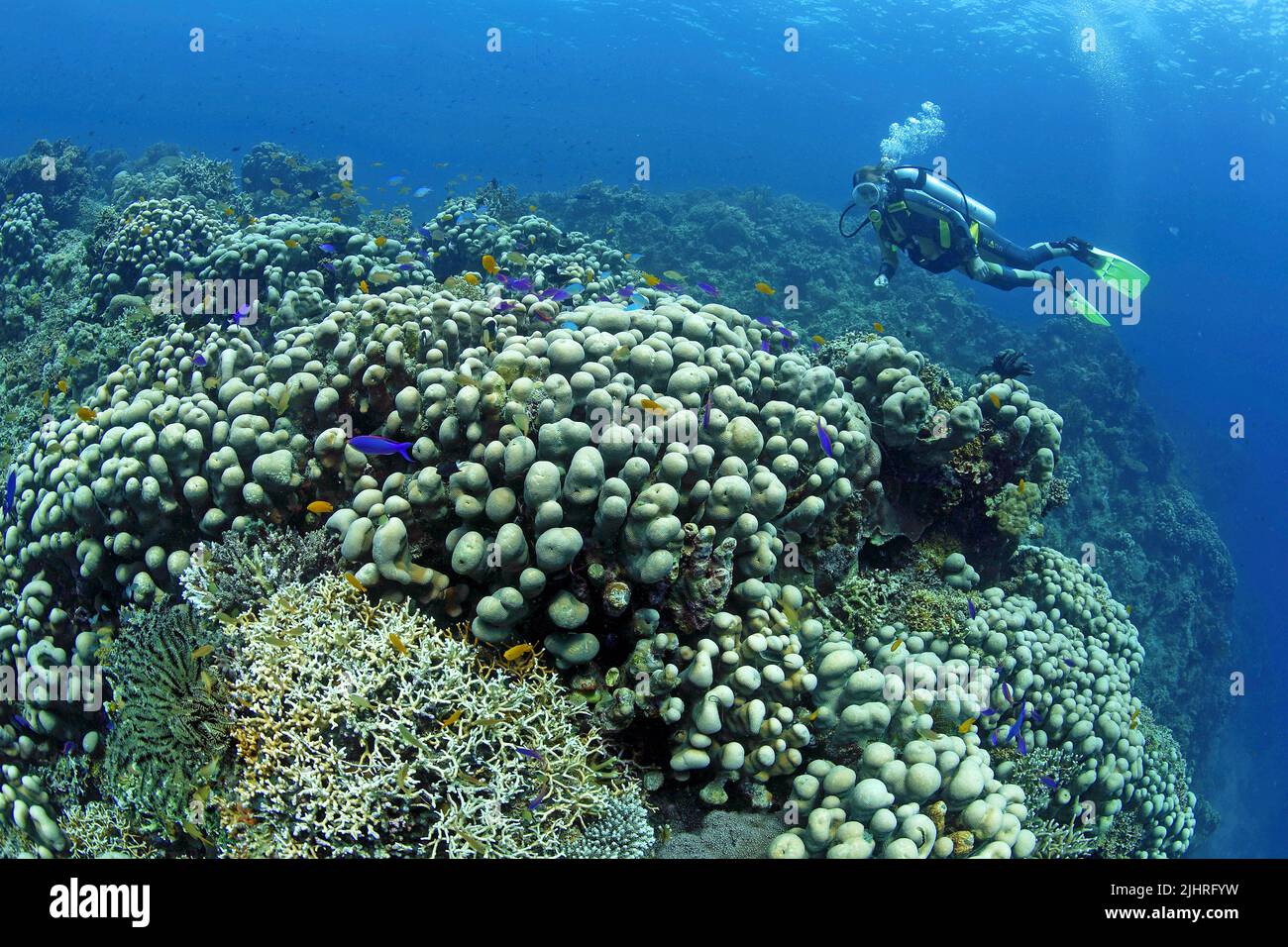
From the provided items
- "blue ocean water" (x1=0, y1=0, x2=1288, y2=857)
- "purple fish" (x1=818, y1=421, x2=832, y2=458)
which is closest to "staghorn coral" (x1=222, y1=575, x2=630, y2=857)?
"purple fish" (x1=818, y1=421, x2=832, y2=458)

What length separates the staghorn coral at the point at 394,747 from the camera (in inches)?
122

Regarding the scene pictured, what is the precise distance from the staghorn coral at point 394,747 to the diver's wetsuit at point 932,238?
383 inches

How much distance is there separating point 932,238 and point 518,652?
10.3 meters

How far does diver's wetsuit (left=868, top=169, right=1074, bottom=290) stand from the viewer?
1023 cm

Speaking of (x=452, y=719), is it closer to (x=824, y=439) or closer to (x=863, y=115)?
(x=824, y=439)

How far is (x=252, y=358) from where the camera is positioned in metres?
5.48

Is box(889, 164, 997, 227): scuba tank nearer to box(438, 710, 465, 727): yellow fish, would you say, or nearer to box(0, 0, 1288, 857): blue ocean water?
box(438, 710, 465, 727): yellow fish

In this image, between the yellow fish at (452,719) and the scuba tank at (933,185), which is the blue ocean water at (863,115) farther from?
the yellow fish at (452,719)

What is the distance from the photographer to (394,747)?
3.26 m

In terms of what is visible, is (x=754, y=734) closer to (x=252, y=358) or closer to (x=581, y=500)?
(x=581, y=500)

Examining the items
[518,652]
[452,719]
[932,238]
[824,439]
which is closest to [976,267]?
[932,238]
